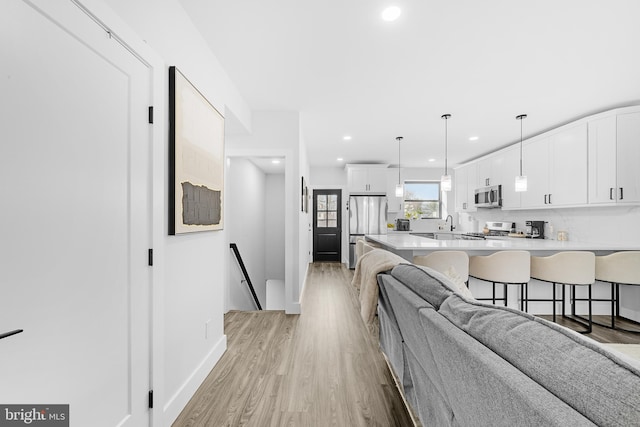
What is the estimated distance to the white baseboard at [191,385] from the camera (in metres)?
1.70

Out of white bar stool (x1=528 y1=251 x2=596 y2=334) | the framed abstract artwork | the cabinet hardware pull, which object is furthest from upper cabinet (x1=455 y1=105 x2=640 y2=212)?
the cabinet hardware pull

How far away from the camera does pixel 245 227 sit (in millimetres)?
5234

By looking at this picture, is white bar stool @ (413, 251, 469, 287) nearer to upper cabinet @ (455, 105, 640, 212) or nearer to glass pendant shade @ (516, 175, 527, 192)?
glass pendant shade @ (516, 175, 527, 192)

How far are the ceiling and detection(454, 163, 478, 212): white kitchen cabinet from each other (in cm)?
215

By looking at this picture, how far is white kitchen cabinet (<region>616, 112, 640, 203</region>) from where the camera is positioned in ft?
10.9

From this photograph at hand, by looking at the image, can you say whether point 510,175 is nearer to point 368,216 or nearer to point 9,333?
point 368,216

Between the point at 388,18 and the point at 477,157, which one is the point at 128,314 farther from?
the point at 477,157

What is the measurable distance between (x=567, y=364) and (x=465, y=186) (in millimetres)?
6650

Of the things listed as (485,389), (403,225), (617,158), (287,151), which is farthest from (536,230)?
(485,389)

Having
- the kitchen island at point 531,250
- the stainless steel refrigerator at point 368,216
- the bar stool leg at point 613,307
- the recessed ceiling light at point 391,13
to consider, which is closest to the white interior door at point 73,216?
the recessed ceiling light at point 391,13

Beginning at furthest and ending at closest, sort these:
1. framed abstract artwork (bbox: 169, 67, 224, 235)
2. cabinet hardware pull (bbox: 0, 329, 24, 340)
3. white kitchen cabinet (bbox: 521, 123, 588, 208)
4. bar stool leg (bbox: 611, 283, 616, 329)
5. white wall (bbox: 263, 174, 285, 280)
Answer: white wall (bbox: 263, 174, 285, 280), white kitchen cabinet (bbox: 521, 123, 588, 208), bar stool leg (bbox: 611, 283, 616, 329), framed abstract artwork (bbox: 169, 67, 224, 235), cabinet hardware pull (bbox: 0, 329, 24, 340)

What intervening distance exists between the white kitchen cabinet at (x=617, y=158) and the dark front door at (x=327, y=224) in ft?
16.6

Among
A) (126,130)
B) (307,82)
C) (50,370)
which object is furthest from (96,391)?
(307,82)

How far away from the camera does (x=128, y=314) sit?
1.36m
